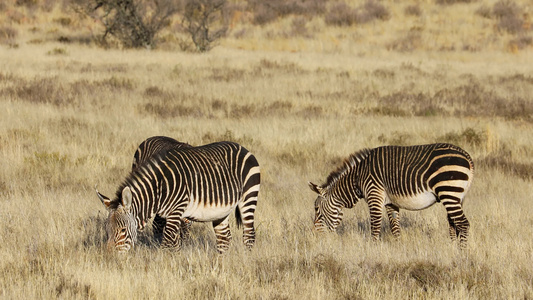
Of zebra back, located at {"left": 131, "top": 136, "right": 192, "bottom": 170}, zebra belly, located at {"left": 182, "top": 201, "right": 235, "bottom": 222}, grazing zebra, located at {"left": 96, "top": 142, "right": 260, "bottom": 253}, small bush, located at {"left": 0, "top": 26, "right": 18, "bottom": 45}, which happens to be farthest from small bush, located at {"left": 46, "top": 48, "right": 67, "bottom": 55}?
zebra belly, located at {"left": 182, "top": 201, "right": 235, "bottom": 222}

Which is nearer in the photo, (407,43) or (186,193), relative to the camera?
(186,193)

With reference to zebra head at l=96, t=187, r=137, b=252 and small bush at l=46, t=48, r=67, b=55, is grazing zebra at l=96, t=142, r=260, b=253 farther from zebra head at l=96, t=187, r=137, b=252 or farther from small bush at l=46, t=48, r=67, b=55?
small bush at l=46, t=48, r=67, b=55

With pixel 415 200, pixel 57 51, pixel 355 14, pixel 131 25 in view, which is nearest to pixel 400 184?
pixel 415 200

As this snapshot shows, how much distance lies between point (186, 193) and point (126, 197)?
0.89 metres

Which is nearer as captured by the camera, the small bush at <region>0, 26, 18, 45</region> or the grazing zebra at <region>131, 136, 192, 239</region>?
the grazing zebra at <region>131, 136, 192, 239</region>

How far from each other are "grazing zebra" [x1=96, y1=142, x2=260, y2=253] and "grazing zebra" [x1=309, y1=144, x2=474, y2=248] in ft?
A: 3.96

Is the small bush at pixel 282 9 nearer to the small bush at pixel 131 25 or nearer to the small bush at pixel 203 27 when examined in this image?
the small bush at pixel 203 27

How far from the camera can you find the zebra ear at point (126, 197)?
557 cm

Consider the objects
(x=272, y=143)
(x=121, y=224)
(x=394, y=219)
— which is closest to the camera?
(x=121, y=224)

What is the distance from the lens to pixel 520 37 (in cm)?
3525

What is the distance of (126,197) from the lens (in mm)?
5621

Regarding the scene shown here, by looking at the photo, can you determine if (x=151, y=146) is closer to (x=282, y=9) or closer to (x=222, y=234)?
(x=222, y=234)

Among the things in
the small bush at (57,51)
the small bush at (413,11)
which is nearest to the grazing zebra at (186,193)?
the small bush at (57,51)

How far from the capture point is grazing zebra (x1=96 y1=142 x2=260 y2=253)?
5.71m
